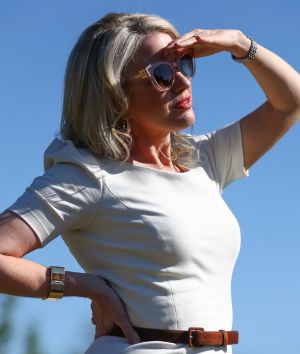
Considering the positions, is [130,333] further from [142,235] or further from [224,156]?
[224,156]

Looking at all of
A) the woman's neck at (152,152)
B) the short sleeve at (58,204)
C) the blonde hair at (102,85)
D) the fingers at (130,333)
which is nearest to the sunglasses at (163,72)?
the blonde hair at (102,85)

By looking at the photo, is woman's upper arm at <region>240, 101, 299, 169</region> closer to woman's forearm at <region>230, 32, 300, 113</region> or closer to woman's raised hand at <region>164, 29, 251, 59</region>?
woman's forearm at <region>230, 32, 300, 113</region>

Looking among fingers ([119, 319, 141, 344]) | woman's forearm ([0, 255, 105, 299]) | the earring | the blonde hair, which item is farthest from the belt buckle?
the earring

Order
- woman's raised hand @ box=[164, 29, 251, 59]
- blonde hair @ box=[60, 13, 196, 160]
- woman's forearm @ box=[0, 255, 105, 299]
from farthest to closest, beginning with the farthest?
1. woman's raised hand @ box=[164, 29, 251, 59]
2. blonde hair @ box=[60, 13, 196, 160]
3. woman's forearm @ box=[0, 255, 105, 299]

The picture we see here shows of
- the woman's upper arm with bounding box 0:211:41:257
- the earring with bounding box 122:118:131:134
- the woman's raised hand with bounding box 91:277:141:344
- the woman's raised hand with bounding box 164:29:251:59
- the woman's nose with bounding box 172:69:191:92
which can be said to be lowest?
the woman's raised hand with bounding box 91:277:141:344

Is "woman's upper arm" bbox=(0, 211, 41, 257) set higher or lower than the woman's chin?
lower

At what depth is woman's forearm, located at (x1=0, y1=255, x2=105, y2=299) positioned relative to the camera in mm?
4230

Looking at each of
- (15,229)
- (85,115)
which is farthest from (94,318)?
(85,115)

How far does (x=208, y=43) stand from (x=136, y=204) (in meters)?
0.87

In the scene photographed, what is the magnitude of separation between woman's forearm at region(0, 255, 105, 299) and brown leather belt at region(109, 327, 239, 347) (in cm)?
25

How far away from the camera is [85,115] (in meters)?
4.66

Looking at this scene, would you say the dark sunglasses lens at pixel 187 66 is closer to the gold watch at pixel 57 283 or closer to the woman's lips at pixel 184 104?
the woman's lips at pixel 184 104

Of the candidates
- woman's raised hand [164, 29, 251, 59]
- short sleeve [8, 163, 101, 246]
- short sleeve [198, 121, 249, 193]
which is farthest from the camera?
short sleeve [198, 121, 249, 193]

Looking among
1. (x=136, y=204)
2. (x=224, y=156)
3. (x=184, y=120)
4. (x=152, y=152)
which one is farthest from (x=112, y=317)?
(x=224, y=156)
